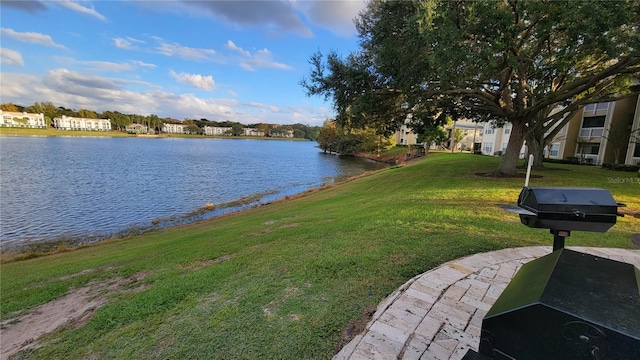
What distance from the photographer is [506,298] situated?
1.21 m

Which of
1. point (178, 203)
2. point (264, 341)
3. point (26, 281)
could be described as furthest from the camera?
point (178, 203)

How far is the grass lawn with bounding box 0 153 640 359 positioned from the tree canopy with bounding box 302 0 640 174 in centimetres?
450

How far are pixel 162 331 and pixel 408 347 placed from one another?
2.62 m

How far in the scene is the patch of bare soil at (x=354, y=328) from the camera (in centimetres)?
267

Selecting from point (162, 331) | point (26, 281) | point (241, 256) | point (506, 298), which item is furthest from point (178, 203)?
point (506, 298)

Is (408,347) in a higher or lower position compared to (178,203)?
higher

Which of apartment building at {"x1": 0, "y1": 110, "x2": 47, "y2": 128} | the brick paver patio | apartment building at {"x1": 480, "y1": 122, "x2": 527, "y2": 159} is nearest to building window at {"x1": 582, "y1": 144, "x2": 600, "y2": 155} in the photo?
apartment building at {"x1": 480, "y1": 122, "x2": 527, "y2": 159}

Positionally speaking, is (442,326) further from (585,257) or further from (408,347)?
(585,257)

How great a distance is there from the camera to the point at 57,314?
177 inches

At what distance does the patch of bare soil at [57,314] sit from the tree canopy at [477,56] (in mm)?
9238

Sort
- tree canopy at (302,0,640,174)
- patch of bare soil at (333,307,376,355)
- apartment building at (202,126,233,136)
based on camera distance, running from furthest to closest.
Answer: apartment building at (202,126,233,136) → tree canopy at (302,0,640,174) → patch of bare soil at (333,307,376,355)

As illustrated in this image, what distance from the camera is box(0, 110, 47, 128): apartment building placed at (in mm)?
101062

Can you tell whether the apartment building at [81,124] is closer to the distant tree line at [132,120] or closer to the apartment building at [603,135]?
the distant tree line at [132,120]

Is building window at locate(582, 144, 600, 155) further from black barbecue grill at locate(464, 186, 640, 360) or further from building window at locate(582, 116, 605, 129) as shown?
black barbecue grill at locate(464, 186, 640, 360)
